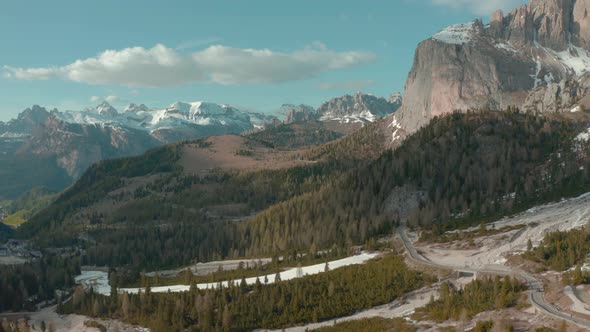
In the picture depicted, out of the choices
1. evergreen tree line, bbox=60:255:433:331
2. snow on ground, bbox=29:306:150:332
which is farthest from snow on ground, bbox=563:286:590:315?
snow on ground, bbox=29:306:150:332

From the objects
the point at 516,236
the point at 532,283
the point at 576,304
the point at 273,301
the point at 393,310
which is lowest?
the point at 393,310

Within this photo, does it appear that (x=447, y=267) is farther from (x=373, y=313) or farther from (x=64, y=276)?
(x=64, y=276)

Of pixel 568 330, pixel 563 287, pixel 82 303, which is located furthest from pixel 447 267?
pixel 82 303

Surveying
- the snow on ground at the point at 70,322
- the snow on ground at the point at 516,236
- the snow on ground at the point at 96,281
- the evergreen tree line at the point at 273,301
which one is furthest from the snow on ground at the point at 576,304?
the snow on ground at the point at 96,281

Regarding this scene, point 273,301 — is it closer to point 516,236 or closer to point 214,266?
point 516,236

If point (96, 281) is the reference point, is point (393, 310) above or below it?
below

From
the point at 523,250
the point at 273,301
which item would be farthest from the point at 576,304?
the point at 273,301

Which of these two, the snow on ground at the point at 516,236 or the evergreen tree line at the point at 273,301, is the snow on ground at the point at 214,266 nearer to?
the evergreen tree line at the point at 273,301
